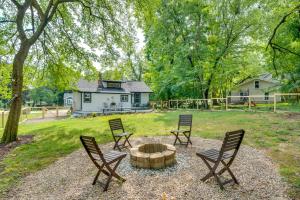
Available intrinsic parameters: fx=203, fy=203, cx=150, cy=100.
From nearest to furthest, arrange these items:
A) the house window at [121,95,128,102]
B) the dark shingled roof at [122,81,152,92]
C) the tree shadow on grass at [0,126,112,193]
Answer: the tree shadow on grass at [0,126,112,193] < the house window at [121,95,128,102] < the dark shingled roof at [122,81,152,92]

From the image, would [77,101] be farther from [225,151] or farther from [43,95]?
[43,95]

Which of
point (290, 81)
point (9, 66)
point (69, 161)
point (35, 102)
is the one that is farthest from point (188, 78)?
point (35, 102)

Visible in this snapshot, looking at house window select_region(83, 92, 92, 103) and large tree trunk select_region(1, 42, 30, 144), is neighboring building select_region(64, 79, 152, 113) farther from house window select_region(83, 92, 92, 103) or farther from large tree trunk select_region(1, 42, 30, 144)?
large tree trunk select_region(1, 42, 30, 144)

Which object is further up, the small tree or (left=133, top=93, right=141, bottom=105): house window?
the small tree

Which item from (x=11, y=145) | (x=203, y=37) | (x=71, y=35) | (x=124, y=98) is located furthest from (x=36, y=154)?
(x=124, y=98)

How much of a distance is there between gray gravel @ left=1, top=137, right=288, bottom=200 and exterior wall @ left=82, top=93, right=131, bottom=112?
18739mm

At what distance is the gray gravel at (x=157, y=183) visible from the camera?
366cm

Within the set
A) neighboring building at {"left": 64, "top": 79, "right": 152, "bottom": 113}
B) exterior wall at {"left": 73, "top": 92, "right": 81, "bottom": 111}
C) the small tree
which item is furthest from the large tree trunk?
exterior wall at {"left": 73, "top": 92, "right": 81, "bottom": 111}

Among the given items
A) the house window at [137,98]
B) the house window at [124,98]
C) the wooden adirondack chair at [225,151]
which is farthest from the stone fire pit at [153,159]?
the house window at [137,98]

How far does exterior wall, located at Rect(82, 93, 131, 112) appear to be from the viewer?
77.8ft

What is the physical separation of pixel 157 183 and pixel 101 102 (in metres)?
21.4

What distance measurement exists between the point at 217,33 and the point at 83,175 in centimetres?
2091

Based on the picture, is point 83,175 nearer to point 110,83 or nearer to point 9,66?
point 9,66

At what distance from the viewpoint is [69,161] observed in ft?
19.0
